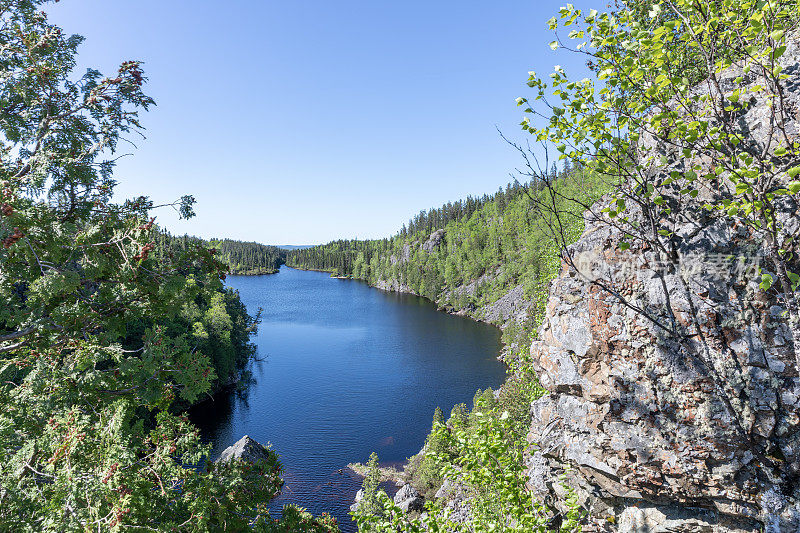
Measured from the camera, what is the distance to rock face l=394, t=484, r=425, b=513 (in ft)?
81.4

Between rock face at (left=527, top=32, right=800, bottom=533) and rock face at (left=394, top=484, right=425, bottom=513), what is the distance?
19.9 metres

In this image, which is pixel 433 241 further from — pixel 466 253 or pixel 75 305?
pixel 75 305

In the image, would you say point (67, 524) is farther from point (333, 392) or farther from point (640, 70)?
point (333, 392)

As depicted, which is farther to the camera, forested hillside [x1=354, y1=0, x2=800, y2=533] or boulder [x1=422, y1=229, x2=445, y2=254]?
boulder [x1=422, y1=229, x2=445, y2=254]

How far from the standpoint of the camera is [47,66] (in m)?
6.82

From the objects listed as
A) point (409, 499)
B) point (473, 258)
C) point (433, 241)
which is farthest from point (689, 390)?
point (433, 241)

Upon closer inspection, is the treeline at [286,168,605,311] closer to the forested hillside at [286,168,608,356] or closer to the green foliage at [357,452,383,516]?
the forested hillside at [286,168,608,356]

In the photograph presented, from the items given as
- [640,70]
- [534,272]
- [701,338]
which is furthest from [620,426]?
[534,272]

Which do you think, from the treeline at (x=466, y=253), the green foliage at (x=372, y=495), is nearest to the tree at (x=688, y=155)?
the green foliage at (x=372, y=495)

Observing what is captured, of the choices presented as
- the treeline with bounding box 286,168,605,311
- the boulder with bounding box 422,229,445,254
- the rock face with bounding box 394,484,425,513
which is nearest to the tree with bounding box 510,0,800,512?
the rock face with bounding box 394,484,425,513

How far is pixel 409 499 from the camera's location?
25.4 meters

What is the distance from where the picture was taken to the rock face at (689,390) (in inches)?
232

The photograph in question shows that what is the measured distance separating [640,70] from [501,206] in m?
140

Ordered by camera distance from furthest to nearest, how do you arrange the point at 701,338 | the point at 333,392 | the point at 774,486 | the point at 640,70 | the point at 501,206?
1. the point at 501,206
2. the point at 333,392
3. the point at 701,338
4. the point at 774,486
5. the point at 640,70
